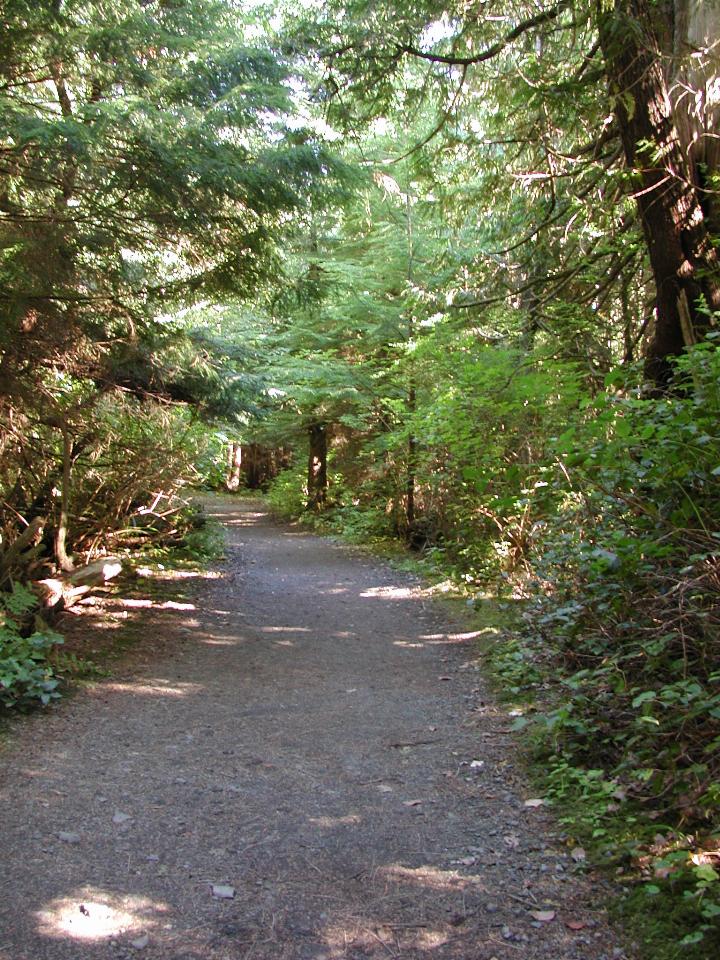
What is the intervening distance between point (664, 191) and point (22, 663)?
20.9 ft

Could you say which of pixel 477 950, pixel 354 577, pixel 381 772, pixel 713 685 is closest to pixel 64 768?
pixel 381 772

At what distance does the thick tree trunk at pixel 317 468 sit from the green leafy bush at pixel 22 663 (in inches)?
617

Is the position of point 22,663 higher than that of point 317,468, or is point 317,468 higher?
point 317,468

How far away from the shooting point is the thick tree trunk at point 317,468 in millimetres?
22438

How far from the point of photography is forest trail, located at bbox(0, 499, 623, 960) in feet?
10.2

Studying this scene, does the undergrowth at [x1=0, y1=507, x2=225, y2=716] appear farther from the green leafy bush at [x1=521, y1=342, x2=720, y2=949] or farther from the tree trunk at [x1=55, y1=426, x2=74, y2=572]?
the green leafy bush at [x1=521, y1=342, x2=720, y2=949]

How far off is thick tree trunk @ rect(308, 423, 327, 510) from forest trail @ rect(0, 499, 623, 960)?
15.0 meters

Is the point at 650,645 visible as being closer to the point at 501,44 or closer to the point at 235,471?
the point at 501,44

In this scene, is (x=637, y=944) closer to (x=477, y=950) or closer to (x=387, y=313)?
(x=477, y=950)

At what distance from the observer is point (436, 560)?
13.5m

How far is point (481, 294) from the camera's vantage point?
31.0 ft

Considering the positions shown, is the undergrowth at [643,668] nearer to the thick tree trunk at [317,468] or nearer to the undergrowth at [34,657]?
the undergrowth at [34,657]

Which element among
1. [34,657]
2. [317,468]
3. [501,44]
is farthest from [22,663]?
[317,468]

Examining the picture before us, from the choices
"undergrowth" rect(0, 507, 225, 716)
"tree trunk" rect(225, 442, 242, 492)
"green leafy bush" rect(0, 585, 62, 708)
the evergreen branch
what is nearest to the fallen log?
"undergrowth" rect(0, 507, 225, 716)
